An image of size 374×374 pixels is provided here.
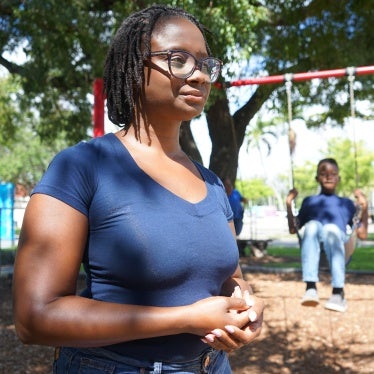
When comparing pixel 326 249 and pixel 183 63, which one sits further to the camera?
pixel 326 249

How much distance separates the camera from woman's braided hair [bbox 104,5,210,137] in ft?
4.62

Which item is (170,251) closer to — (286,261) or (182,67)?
(182,67)

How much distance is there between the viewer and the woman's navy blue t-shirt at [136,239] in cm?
120

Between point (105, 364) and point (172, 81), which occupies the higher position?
point (172, 81)

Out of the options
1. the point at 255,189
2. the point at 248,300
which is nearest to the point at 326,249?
the point at 248,300

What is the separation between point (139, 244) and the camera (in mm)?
1203

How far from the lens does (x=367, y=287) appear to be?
8.16 metres

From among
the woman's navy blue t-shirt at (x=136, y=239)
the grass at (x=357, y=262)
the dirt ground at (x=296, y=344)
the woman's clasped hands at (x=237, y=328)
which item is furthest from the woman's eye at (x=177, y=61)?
the grass at (x=357, y=262)

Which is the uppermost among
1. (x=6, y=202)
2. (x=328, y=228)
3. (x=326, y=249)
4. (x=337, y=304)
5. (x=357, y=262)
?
(x=328, y=228)

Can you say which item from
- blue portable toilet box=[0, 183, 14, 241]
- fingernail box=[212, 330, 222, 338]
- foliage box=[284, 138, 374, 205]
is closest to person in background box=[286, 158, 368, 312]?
fingernail box=[212, 330, 222, 338]

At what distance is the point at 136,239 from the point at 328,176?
17.4 feet

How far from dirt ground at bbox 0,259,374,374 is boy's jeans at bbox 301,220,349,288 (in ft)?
2.00

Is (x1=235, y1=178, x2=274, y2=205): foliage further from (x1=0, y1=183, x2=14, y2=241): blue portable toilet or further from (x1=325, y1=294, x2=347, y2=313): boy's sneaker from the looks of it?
(x1=325, y1=294, x2=347, y2=313): boy's sneaker

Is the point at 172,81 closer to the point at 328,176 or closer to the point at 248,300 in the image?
the point at 248,300
